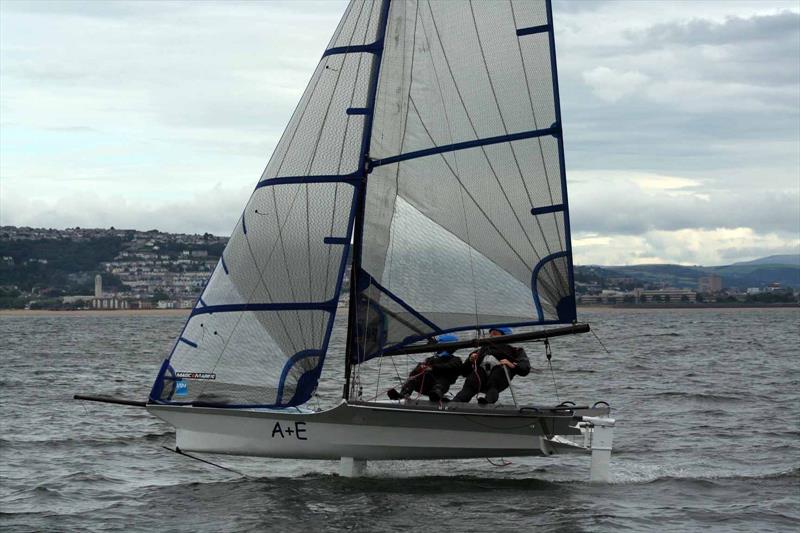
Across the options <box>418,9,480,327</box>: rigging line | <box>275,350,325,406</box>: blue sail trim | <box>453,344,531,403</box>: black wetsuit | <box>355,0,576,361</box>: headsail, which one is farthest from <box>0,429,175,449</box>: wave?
<box>418,9,480,327</box>: rigging line

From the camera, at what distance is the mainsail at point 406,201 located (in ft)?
51.6

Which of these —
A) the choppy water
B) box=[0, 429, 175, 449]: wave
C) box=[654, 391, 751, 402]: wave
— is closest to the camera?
the choppy water

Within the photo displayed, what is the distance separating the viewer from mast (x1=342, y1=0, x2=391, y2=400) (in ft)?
51.5

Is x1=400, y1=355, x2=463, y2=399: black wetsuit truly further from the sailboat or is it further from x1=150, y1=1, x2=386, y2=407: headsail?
x1=150, y1=1, x2=386, y2=407: headsail

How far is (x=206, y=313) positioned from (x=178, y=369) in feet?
2.48

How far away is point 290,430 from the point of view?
1540 centimetres

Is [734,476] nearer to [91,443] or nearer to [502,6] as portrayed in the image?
[502,6]

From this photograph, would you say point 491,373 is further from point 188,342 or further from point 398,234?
point 188,342

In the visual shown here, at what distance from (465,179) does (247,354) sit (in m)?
3.42

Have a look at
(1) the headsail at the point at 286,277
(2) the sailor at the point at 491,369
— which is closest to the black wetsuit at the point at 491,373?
(2) the sailor at the point at 491,369

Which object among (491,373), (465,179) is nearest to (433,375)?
(491,373)

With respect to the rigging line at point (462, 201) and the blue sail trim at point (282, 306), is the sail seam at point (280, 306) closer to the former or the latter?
the blue sail trim at point (282, 306)

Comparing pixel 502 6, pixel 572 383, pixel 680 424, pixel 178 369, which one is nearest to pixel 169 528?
pixel 178 369

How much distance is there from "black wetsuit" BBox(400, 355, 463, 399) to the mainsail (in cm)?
41
